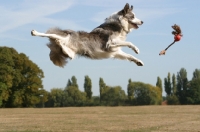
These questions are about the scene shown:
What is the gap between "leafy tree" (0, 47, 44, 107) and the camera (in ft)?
277

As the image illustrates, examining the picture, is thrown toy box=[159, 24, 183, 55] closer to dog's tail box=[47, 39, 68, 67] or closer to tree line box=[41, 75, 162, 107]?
dog's tail box=[47, 39, 68, 67]

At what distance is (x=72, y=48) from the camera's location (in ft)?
40.3

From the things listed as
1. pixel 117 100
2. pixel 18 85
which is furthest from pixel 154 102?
pixel 18 85

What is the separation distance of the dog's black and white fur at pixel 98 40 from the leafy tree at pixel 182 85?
324ft

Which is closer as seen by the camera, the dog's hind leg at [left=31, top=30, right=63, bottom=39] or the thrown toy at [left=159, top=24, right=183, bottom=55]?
the dog's hind leg at [left=31, top=30, right=63, bottom=39]

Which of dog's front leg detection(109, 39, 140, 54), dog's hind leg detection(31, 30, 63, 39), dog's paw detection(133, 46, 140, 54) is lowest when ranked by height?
dog's paw detection(133, 46, 140, 54)

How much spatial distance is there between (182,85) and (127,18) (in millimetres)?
106992

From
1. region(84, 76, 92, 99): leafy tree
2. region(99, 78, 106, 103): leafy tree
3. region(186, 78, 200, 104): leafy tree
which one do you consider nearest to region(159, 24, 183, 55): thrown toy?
region(186, 78, 200, 104): leafy tree

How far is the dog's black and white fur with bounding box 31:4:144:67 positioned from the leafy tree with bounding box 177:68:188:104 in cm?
9877

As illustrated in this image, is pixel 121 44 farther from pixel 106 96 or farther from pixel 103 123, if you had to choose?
pixel 106 96

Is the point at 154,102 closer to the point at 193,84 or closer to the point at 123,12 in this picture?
the point at 193,84

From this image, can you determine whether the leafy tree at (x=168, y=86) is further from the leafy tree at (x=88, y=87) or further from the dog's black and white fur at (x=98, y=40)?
the dog's black and white fur at (x=98, y=40)

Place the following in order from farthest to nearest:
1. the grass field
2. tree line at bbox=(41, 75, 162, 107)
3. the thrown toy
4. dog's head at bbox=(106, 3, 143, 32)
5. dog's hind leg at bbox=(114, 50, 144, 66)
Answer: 1. tree line at bbox=(41, 75, 162, 107)
2. the grass field
3. dog's head at bbox=(106, 3, 143, 32)
4. dog's hind leg at bbox=(114, 50, 144, 66)
5. the thrown toy

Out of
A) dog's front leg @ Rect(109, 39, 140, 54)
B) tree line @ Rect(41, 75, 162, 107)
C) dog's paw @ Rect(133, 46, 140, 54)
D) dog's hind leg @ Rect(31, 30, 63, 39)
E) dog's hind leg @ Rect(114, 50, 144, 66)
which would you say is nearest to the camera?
dog's hind leg @ Rect(31, 30, 63, 39)
